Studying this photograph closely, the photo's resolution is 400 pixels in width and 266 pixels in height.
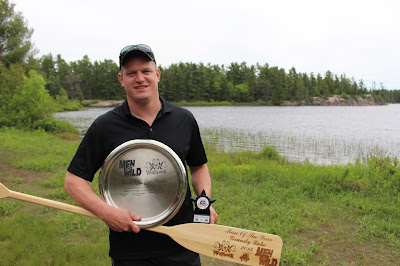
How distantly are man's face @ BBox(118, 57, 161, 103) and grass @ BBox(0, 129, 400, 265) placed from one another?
2.59 metres

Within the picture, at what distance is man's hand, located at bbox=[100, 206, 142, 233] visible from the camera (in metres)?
1.61

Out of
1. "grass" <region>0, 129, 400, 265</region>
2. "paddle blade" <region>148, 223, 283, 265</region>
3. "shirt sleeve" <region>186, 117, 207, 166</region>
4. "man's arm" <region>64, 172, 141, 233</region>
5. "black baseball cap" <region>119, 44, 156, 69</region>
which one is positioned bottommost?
"grass" <region>0, 129, 400, 265</region>

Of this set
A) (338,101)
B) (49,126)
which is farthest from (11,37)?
(338,101)

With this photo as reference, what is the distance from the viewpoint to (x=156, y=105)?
6.16 feet

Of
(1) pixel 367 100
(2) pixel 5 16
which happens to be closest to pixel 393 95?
(1) pixel 367 100

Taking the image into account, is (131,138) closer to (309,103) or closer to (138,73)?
(138,73)

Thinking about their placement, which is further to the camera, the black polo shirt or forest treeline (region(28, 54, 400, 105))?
forest treeline (region(28, 54, 400, 105))

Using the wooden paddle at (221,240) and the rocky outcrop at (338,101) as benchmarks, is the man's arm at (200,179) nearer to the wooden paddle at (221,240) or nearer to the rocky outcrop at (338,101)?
the wooden paddle at (221,240)

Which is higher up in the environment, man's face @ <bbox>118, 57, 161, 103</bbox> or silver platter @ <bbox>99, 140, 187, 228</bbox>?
man's face @ <bbox>118, 57, 161, 103</bbox>

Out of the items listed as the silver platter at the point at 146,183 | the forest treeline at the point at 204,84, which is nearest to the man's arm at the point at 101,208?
the silver platter at the point at 146,183

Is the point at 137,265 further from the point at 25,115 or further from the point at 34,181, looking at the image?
the point at 25,115

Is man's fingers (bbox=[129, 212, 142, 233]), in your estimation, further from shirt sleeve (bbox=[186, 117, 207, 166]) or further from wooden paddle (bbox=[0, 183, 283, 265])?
shirt sleeve (bbox=[186, 117, 207, 166])

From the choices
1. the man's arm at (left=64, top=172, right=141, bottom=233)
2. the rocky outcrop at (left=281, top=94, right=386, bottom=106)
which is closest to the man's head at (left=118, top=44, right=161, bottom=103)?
the man's arm at (left=64, top=172, right=141, bottom=233)

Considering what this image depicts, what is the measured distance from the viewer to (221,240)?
6.08 ft
